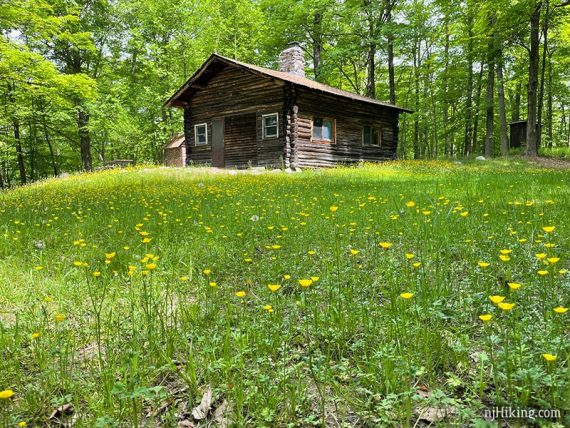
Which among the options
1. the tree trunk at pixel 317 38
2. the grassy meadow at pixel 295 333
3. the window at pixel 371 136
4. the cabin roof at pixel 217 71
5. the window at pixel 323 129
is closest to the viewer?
the grassy meadow at pixel 295 333

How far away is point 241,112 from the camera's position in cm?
1861

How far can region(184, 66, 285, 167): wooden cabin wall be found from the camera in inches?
689

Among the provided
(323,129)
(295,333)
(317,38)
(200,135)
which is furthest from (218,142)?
(295,333)

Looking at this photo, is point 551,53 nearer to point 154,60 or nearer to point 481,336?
point 154,60

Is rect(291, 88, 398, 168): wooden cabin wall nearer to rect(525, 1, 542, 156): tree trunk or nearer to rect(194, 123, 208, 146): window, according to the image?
rect(194, 123, 208, 146): window

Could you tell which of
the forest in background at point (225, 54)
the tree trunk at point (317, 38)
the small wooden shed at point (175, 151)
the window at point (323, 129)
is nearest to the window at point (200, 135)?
the forest in background at point (225, 54)

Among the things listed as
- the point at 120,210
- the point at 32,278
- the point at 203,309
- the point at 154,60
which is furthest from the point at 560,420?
the point at 154,60

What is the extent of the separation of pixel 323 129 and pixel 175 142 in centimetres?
1448

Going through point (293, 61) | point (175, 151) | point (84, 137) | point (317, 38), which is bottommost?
point (175, 151)

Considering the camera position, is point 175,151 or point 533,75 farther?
point 175,151

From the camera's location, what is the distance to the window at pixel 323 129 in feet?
61.1

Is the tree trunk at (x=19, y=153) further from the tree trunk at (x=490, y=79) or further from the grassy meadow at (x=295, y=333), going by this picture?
the tree trunk at (x=490, y=79)

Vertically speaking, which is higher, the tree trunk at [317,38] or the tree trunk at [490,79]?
the tree trunk at [317,38]

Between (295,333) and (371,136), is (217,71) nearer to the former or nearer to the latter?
(371,136)
